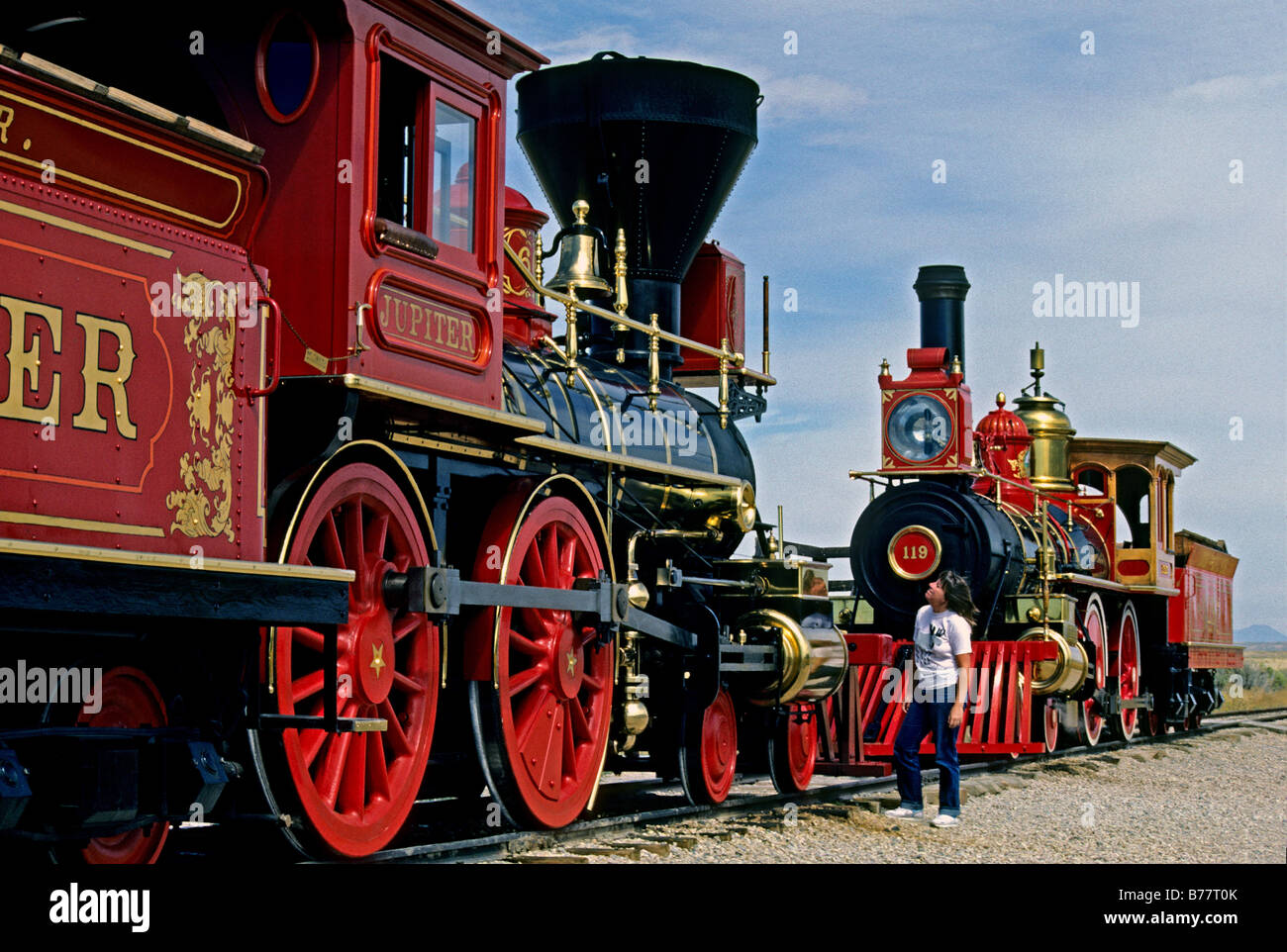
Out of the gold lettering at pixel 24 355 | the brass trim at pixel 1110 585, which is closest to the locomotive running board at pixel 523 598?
the gold lettering at pixel 24 355

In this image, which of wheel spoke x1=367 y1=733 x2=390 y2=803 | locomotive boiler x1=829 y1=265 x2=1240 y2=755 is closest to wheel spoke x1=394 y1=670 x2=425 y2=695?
wheel spoke x1=367 y1=733 x2=390 y2=803

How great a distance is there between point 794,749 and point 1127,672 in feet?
32.3

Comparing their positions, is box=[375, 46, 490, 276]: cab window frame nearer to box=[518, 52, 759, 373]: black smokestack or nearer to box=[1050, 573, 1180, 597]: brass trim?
box=[518, 52, 759, 373]: black smokestack

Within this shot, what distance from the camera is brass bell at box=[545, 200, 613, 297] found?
996cm

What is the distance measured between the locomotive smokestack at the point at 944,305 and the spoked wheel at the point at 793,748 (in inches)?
266

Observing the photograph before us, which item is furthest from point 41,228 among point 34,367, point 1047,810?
point 1047,810

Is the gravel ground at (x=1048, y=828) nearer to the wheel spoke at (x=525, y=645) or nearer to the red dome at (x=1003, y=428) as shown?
the wheel spoke at (x=525, y=645)

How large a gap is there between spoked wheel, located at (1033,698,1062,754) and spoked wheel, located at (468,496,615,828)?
7790 mm

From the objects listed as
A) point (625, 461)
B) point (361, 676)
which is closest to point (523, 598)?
point (361, 676)

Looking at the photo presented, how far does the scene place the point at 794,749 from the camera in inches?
455

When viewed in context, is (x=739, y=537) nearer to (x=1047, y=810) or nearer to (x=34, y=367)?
(x=1047, y=810)

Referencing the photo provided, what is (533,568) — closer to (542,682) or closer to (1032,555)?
(542,682)

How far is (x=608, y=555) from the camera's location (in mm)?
9398

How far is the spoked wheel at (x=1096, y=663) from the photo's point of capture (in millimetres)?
17625
